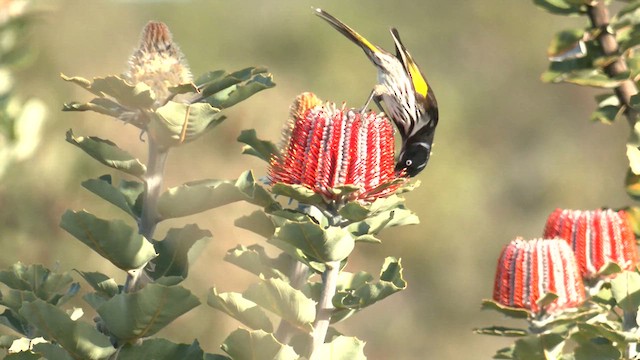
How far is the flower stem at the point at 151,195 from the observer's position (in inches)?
38.3

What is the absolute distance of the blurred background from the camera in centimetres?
520

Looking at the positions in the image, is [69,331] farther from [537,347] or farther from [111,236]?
[537,347]

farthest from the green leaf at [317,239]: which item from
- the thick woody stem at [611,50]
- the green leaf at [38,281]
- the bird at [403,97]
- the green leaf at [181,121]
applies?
the thick woody stem at [611,50]

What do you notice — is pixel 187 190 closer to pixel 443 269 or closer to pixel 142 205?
pixel 142 205

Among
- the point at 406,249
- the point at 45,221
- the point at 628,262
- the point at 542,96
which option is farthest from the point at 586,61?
the point at 542,96

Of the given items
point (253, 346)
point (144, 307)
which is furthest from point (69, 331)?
point (253, 346)

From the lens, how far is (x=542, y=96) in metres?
6.64

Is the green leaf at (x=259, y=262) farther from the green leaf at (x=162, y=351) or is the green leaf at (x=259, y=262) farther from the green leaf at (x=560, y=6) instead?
the green leaf at (x=560, y=6)

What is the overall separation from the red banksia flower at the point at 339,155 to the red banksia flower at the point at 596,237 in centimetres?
42

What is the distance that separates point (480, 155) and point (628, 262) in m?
5.35

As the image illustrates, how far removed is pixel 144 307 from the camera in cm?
90

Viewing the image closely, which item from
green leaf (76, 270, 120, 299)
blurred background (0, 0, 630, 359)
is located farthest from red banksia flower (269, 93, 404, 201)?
blurred background (0, 0, 630, 359)

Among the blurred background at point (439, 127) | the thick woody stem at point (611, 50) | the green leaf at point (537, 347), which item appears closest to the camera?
the green leaf at point (537, 347)

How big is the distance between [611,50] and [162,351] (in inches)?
33.5
